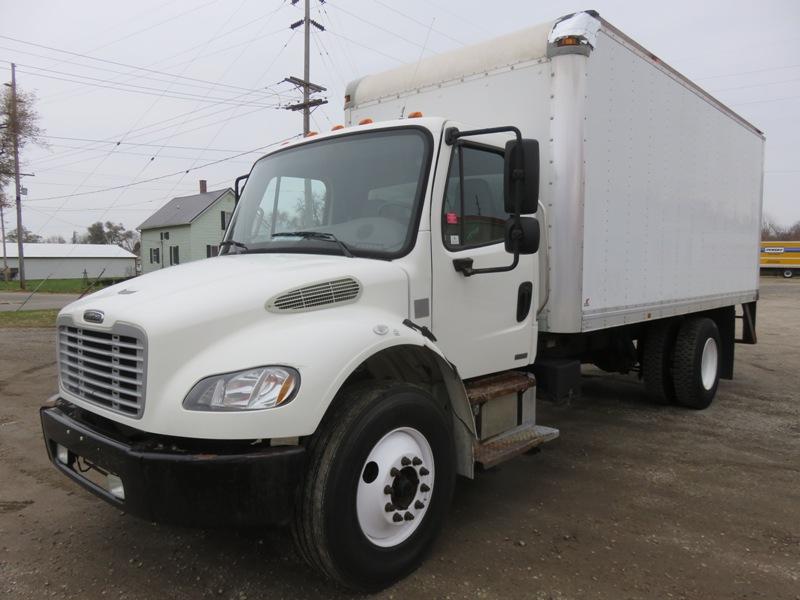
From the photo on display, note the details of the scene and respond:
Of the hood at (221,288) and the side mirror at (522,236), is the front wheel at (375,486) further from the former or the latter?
the side mirror at (522,236)

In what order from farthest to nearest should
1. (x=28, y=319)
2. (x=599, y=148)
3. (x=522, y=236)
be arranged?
1. (x=28, y=319)
2. (x=599, y=148)
3. (x=522, y=236)

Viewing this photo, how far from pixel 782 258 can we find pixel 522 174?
57.3m

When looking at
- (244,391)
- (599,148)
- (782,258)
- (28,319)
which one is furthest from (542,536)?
(782,258)

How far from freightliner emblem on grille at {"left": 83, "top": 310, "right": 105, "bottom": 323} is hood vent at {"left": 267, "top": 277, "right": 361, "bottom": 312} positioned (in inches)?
32.1

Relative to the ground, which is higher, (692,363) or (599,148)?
(599,148)

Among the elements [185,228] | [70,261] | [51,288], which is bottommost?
[51,288]

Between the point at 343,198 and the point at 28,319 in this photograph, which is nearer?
the point at 343,198

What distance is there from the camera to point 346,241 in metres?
3.33

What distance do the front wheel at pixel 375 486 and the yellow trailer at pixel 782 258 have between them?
182 ft

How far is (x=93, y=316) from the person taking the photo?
2766 millimetres

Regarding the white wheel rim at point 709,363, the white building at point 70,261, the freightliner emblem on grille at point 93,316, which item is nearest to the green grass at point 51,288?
the white building at point 70,261

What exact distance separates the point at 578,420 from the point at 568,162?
10.8ft

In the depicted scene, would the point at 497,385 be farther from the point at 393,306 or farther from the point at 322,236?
the point at 322,236

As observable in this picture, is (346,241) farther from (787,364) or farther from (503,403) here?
(787,364)
